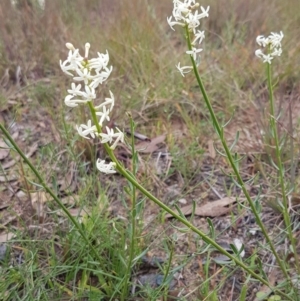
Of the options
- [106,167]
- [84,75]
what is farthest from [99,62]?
[106,167]

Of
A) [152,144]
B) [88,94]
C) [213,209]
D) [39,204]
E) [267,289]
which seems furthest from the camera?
[152,144]

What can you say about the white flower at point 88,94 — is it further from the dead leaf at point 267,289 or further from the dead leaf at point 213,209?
the dead leaf at point 213,209

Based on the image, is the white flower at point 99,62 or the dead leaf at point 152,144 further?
the dead leaf at point 152,144

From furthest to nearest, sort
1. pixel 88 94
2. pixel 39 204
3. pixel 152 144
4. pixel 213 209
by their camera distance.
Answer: pixel 152 144 → pixel 213 209 → pixel 39 204 → pixel 88 94

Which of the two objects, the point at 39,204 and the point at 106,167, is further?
the point at 39,204

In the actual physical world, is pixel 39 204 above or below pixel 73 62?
below

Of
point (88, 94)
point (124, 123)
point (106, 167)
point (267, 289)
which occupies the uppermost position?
point (88, 94)

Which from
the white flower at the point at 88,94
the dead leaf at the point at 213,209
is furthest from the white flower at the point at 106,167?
the dead leaf at the point at 213,209

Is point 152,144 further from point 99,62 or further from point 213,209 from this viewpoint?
point 99,62

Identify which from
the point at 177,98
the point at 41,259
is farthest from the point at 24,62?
the point at 41,259
